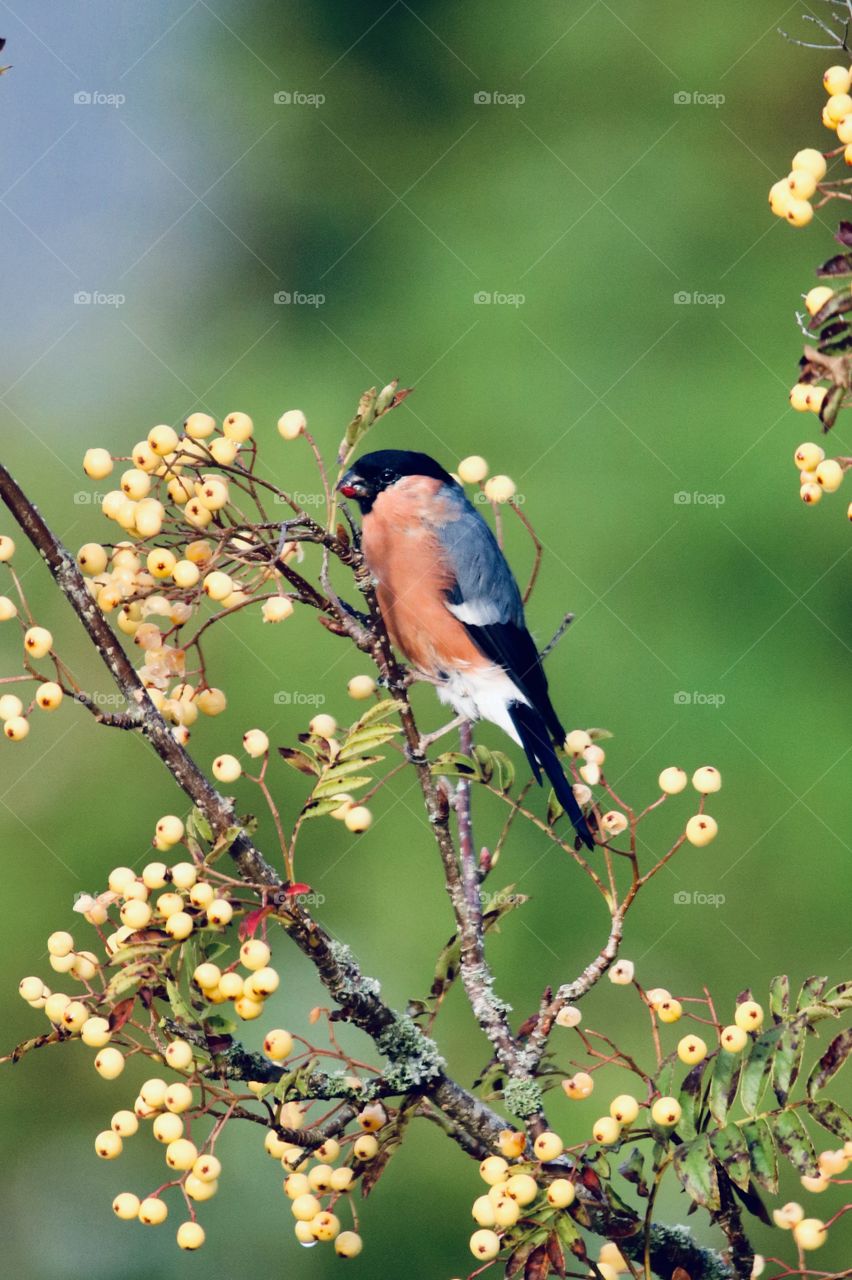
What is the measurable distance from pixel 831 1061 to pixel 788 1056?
0.14 ft

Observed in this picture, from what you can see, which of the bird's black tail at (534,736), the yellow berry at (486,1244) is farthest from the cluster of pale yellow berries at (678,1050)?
the bird's black tail at (534,736)

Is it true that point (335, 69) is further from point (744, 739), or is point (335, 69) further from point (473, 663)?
point (473, 663)

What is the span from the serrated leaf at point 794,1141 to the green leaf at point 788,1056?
17 millimetres

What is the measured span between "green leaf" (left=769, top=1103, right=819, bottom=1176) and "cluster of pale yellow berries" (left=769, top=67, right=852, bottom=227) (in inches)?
26.4

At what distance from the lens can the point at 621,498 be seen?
142 inches

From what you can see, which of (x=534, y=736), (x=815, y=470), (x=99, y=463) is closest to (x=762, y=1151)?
(x=815, y=470)

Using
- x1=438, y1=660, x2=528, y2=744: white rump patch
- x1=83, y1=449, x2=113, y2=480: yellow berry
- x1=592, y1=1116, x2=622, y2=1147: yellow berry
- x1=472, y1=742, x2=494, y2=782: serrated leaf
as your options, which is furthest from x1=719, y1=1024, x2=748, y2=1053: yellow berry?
x1=438, y1=660, x2=528, y2=744: white rump patch

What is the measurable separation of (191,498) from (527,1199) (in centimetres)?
62

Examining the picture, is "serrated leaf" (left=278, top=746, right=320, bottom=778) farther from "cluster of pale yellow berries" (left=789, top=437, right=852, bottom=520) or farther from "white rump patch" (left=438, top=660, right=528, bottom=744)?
"white rump patch" (left=438, top=660, right=528, bottom=744)

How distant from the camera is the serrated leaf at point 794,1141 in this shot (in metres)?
1.08

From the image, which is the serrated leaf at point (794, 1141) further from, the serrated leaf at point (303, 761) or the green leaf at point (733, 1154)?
the serrated leaf at point (303, 761)

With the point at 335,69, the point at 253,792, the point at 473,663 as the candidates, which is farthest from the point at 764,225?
the point at 473,663

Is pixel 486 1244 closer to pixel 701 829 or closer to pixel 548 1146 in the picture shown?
pixel 548 1146

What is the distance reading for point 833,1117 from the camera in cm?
110
